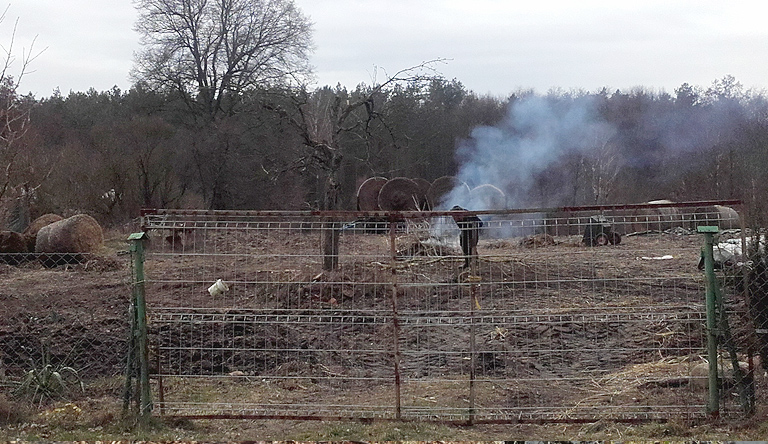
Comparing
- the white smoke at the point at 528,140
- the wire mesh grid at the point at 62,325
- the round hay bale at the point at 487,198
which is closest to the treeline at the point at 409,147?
the white smoke at the point at 528,140

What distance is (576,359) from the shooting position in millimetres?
6676

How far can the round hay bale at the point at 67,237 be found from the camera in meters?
13.9

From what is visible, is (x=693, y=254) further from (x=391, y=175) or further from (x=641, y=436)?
(x=391, y=175)

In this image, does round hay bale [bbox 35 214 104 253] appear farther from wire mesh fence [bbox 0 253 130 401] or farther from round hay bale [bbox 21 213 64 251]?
wire mesh fence [bbox 0 253 130 401]

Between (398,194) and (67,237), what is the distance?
7617 millimetres

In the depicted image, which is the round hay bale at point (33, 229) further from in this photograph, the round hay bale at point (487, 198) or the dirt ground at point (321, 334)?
the round hay bale at point (487, 198)

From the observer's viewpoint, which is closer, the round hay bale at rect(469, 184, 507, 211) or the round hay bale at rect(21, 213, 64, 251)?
the round hay bale at rect(21, 213, 64, 251)

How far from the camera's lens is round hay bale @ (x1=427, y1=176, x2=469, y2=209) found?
18.3 m

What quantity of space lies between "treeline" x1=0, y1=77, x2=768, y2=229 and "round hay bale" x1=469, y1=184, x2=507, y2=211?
2886 millimetres

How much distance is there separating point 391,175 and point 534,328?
64.4 feet

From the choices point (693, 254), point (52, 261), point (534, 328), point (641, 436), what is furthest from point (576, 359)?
point (52, 261)

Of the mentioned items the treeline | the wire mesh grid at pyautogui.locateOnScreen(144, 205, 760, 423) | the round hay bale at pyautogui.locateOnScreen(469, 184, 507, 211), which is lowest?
the wire mesh grid at pyautogui.locateOnScreen(144, 205, 760, 423)

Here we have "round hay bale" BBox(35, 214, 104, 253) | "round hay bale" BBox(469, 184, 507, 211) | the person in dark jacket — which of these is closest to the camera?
the person in dark jacket

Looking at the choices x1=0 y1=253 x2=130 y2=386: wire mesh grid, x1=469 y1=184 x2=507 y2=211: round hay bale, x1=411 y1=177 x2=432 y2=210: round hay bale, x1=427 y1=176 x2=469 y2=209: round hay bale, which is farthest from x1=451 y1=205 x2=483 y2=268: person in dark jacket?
x1=427 y1=176 x2=469 y2=209: round hay bale
